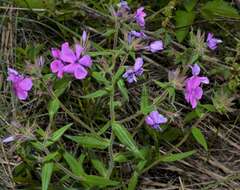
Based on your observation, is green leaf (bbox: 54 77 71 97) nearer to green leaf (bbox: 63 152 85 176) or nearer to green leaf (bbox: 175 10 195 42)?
green leaf (bbox: 63 152 85 176)

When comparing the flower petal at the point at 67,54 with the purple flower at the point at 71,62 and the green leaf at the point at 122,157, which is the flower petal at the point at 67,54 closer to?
the purple flower at the point at 71,62

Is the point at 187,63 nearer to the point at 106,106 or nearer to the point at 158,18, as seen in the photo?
the point at 106,106

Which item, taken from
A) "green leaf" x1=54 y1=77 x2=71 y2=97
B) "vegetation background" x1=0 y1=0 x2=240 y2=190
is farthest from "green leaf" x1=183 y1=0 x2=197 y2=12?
"green leaf" x1=54 y1=77 x2=71 y2=97

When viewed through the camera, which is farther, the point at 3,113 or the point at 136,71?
the point at 3,113

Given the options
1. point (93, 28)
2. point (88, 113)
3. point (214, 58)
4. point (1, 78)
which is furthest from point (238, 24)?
point (1, 78)

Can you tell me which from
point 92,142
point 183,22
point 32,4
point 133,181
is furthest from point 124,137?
point 32,4

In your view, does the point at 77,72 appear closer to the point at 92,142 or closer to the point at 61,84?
the point at 61,84
